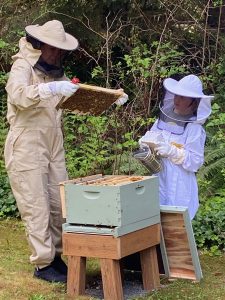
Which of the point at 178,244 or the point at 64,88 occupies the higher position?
the point at 64,88

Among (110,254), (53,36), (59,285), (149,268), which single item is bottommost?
(59,285)

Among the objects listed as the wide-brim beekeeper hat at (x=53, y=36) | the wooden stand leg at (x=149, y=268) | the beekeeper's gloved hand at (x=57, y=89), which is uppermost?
the wide-brim beekeeper hat at (x=53, y=36)

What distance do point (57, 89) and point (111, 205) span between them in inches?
34.8

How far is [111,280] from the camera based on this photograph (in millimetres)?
4184

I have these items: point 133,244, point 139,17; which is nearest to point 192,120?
point 133,244

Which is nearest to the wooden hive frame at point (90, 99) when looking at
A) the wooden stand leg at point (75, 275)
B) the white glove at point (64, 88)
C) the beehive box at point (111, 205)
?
the white glove at point (64, 88)

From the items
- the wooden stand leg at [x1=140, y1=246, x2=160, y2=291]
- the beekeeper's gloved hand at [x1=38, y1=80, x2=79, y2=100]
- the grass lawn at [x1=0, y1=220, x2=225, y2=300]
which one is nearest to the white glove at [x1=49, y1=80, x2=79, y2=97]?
the beekeeper's gloved hand at [x1=38, y1=80, x2=79, y2=100]

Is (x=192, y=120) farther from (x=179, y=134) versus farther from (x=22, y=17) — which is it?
(x=22, y=17)

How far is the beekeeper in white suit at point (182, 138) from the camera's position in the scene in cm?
462

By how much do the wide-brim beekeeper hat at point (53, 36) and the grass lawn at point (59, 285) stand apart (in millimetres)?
1760

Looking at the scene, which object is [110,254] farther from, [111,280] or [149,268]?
[149,268]

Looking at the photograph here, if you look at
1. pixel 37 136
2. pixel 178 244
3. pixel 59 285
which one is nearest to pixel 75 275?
pixel 59 285

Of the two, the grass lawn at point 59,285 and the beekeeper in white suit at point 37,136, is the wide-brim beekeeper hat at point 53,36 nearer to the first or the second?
the beekeeper in white suit at point 37,136

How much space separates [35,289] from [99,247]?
2.15ft
